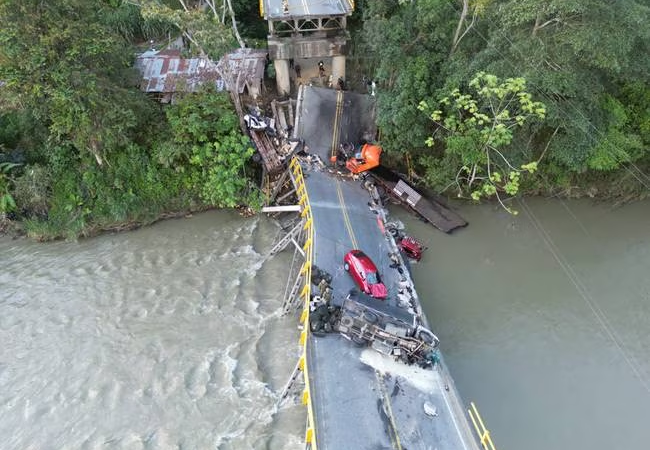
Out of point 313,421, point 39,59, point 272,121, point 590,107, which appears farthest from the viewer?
point 272,121

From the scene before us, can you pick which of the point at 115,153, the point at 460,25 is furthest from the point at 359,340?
the point at 115,153

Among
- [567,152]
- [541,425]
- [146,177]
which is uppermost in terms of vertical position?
[567,152]

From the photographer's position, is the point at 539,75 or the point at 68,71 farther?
the point at 68,71

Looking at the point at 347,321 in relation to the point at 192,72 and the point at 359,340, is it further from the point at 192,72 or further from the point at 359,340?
the point at 192,72

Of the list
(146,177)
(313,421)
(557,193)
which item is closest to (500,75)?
(557,193)

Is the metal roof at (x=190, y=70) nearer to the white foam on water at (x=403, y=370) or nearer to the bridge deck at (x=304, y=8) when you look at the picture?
the bridge deck at (x=304, y=8)

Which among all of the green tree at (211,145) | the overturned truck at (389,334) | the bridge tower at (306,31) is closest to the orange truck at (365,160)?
the green tree at (211,145)

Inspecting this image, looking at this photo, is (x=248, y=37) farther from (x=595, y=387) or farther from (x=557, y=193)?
(x=595, y=387)
